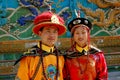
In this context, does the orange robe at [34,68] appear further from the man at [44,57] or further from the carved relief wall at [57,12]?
the carved relief wall at [57,12]

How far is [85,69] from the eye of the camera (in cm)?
271

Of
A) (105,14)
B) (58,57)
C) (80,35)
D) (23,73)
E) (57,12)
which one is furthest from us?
(105,14)

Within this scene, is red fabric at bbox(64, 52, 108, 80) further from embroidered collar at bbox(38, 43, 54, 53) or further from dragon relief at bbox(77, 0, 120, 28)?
dragon relief at bbox(77, 0, 120, 28)

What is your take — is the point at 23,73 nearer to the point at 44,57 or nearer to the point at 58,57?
the point at 44,57

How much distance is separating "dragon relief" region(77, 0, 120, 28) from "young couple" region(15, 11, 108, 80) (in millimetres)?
4601

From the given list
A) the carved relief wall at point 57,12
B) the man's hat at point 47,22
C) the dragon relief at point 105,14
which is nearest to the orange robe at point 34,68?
the man's hat at point 47,22

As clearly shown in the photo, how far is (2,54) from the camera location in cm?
666

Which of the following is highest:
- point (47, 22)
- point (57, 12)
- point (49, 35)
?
point (57, 12)

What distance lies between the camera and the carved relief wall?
6.64 metres

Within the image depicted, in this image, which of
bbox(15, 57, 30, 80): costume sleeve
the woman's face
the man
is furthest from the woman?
bbox(15, 57, 30, 80): costume sleeve

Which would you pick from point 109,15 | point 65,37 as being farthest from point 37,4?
point 109,15

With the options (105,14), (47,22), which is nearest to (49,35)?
(47,22)

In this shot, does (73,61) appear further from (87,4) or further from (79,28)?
(87,4)

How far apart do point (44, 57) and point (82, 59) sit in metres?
0.38
